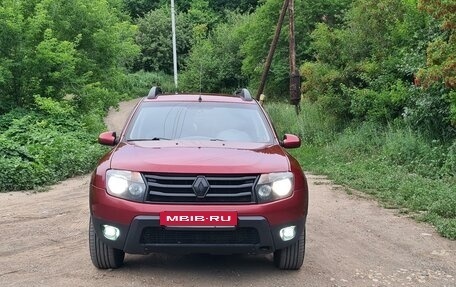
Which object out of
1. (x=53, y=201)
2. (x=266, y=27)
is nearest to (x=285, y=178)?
(x=53, y=201)

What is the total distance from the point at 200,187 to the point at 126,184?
648mm

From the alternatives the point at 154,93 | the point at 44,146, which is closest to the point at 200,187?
the point at 154,93

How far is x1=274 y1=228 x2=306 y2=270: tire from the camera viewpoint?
6047 mm

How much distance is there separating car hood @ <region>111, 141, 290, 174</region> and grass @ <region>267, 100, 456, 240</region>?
332 cm

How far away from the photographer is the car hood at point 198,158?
18.0 feet

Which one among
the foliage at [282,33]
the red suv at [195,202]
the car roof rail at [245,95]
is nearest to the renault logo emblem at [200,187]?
the red suv at [195,202]

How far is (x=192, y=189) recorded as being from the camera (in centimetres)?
545

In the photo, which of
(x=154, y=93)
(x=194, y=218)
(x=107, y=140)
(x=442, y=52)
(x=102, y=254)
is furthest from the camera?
(x=442, y=52)

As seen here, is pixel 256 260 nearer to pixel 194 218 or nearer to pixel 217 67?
pixel 194 218

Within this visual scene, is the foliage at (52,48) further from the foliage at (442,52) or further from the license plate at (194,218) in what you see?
the license plate at (194,218)

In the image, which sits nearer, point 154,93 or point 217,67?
point 154,93

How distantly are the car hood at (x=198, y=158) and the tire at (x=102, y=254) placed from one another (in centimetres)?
77

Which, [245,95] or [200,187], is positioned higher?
[245,95]

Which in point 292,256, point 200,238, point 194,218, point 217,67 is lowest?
point 217,67
